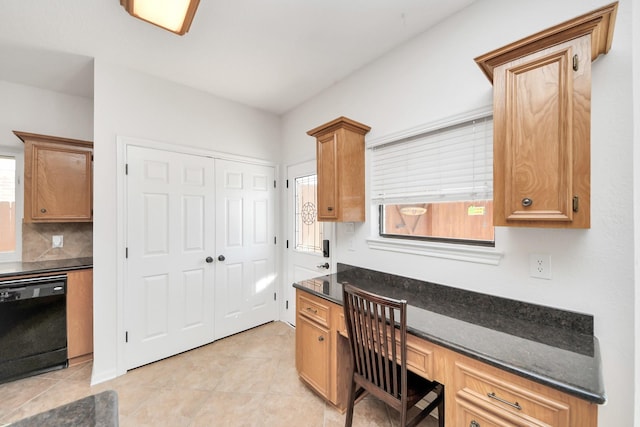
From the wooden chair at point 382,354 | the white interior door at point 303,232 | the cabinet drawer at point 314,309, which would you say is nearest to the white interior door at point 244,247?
the white interior door at point 303,232

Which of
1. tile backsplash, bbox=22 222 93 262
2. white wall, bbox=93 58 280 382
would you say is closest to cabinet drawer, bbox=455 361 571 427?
white wall, bbox=93 58 280 382

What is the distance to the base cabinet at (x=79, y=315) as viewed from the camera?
2.43 meters

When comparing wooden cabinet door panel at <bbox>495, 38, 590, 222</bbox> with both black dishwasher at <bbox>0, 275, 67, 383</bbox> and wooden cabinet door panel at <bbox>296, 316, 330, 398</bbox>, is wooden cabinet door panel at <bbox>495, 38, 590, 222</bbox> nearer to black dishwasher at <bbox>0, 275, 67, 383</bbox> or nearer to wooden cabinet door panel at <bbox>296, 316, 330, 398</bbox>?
wooden cabinet door panel at <bbox>296, 316, 330, 398</bbox>

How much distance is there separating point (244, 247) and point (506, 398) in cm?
273

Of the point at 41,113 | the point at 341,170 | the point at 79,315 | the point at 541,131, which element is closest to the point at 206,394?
the point at 79,315

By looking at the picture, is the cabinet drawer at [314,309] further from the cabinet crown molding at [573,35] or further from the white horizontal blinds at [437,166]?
the cabinet crown molding at [573,35]

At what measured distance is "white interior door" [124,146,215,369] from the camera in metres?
2.46

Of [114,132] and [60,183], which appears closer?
[114,132]

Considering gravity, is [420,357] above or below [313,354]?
above

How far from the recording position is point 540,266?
143cm

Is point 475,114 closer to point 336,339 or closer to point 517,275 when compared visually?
point 517,275

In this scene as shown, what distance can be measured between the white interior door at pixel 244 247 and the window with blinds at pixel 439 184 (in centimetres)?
160

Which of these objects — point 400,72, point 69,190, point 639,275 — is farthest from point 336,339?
point 69,190

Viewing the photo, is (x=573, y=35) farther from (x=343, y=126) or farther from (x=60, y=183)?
(x=60, y=183)
